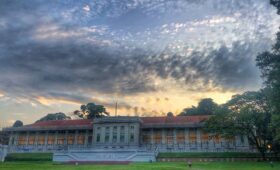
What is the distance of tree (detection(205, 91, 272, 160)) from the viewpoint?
181 feet

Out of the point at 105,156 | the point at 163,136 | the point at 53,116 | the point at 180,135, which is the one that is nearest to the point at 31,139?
the point at 105,156

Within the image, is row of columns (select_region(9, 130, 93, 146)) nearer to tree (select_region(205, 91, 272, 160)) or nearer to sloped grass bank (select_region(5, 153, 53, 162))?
sloped grass bank (select_region(5, 153, 53, 162))

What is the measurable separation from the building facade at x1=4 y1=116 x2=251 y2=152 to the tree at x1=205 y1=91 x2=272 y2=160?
49.9 feet

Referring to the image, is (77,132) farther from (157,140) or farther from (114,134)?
(157,140)

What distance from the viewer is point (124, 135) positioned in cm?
8144

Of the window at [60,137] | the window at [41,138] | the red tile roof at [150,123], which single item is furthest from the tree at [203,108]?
the window at [41,138]

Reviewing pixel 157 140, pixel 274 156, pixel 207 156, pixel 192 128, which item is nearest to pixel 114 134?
pixel 157 140

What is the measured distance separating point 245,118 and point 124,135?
36456 mm

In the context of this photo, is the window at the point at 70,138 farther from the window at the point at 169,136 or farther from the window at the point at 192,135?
the window at the point at 192,135

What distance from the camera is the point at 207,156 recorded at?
193 ft

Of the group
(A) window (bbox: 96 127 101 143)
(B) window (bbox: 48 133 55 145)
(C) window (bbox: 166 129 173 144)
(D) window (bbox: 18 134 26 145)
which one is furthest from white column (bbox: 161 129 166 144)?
(D) window (bbox: 18 134 26 145)

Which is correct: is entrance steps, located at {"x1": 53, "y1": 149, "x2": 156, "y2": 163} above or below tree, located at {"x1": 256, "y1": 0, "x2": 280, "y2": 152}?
below

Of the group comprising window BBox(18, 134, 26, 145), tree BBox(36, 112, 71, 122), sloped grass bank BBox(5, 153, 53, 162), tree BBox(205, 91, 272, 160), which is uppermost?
tree BBox(36, 112, 71, 122)

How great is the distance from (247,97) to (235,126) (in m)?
6.07
